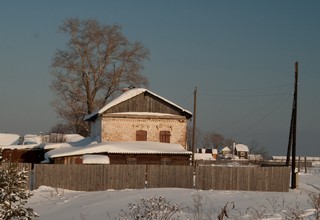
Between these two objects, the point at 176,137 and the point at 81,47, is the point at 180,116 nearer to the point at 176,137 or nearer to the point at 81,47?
the point at 176,137

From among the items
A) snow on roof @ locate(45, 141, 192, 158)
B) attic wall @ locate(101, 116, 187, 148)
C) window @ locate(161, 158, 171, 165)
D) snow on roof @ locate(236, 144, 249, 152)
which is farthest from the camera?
snow on roof @ locate(236, 144, 249, 152)

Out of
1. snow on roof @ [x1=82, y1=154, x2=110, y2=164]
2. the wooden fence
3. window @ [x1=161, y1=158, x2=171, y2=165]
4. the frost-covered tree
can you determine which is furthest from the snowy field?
window @ [x1=161, y1=158, x2=171, y2=165]

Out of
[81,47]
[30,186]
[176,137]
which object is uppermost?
[81,47]

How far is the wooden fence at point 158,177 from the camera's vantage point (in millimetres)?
28062

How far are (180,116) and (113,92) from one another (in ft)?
34.0

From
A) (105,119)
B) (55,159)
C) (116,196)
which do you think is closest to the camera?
(116,196)

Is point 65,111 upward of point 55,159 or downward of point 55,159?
upward

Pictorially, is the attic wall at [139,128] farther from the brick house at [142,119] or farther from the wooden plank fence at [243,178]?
the wooden plank fence at [243,178]

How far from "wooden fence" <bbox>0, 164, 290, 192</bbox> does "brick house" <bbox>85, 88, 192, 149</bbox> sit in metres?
11.7

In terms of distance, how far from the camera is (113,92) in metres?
49.6

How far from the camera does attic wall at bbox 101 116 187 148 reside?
40.2m

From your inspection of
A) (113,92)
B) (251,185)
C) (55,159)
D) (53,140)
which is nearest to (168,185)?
(251,185)

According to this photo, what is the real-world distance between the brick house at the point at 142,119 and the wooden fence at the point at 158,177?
11705 mm

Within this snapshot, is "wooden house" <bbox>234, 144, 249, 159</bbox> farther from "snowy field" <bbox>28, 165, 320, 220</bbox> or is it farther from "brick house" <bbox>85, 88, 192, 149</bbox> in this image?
"snowy field" <bbox>28, 165, 320, 220</bbox>
